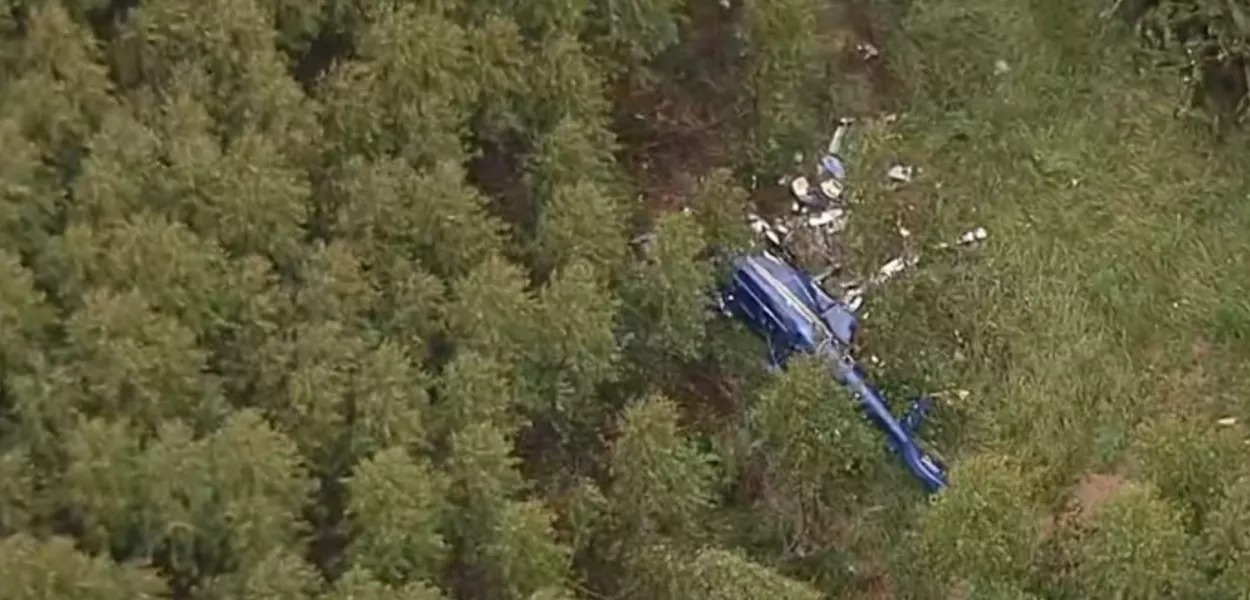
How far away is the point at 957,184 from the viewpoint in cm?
847

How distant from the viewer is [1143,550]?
6.52 meters

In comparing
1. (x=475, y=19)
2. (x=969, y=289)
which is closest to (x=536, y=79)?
(x=475, y=19)

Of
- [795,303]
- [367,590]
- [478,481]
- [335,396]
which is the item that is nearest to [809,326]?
[795,303]

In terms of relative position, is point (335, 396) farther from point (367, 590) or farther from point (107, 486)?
point (107, 486)

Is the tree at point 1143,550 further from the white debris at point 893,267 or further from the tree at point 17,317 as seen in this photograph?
the tree at point 17,317

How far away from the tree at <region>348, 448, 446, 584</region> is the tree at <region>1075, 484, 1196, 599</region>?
89.3 inches

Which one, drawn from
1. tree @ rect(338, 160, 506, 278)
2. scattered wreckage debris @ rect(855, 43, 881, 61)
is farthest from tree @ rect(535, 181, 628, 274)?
scattered wreckage debris @ rect(855, 43, 881, 61)

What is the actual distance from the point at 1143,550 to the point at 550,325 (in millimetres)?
2100

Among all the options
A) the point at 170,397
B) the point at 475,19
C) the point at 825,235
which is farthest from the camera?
the point at 825,235

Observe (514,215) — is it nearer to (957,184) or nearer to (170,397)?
(170,397)

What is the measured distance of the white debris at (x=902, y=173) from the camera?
818 centimetres

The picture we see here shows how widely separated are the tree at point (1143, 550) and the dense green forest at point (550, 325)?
0.6 inches

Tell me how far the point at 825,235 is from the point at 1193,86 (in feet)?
5.67

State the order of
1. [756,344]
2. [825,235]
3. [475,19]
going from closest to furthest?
1. [475,19]
2. [756,344]
3. [825,235]
